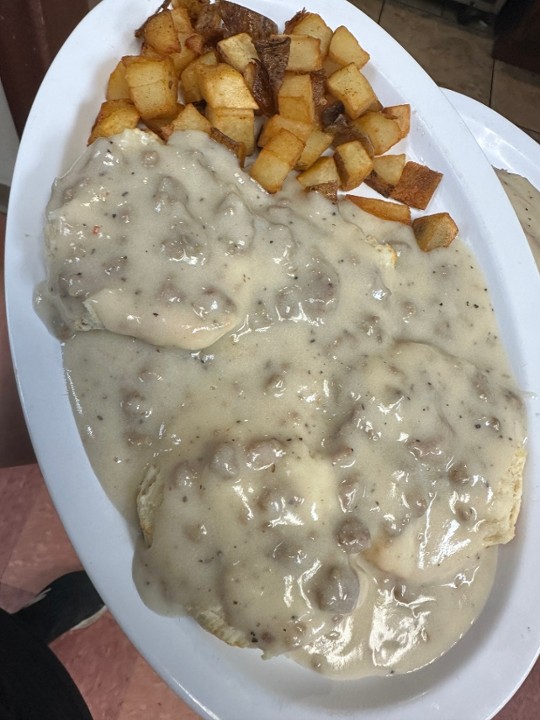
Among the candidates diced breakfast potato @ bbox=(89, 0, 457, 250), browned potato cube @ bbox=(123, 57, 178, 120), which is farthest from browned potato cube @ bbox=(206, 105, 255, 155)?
browned potato cube @ bbox=(123, 57, 178, 120)

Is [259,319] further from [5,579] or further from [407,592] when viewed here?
[5,579]

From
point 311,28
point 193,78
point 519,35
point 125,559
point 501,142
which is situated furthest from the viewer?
point 519,35

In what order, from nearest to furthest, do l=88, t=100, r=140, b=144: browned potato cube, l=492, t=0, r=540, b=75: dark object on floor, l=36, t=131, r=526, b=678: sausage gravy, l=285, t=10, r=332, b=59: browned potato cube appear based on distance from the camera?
1. l=36, t=131, r=526, b=678: sausage gravy
2. l=88, t=100, r=140, b=144: browned potato cube
3. l=285, t=10, r=332, b=59: browned potato cube
4. l=492, t=0, r=540, b=75: dark object on floor

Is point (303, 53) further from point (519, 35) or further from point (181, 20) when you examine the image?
point (519, 35)

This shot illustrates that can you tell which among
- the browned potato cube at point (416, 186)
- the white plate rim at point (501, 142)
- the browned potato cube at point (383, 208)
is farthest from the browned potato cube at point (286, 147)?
the white plate rim at point (501, 142)

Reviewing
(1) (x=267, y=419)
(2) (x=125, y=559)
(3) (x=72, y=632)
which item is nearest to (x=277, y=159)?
(1) (x=267, y=419)

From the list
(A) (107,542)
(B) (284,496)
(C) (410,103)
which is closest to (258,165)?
(C) (410,103)

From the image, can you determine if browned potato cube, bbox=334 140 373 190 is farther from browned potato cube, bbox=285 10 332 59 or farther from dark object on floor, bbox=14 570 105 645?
dark object on floor, bbox=14 570 105 645
